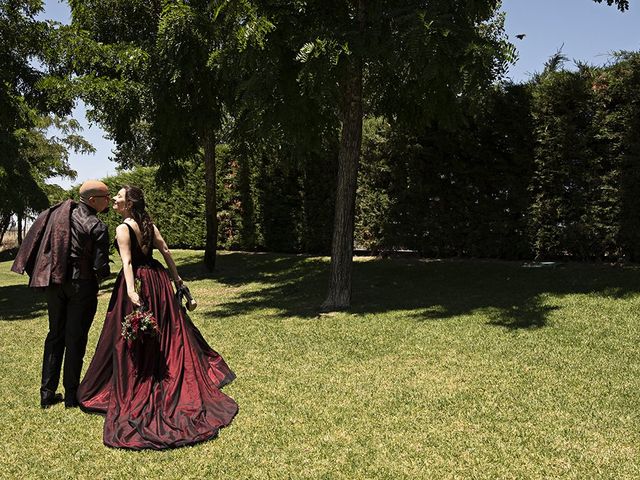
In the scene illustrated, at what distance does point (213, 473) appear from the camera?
4.18 metres

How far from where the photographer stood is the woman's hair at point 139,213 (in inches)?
212

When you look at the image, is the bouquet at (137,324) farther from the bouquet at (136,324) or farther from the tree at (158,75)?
the tree at (158,75)

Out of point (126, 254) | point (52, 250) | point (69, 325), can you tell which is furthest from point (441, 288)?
point (52, 250)

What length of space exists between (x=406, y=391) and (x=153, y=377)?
232 centimetres

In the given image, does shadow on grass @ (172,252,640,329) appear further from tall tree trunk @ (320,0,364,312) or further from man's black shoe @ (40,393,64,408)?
man's black shoe @ (40,393,64,408)

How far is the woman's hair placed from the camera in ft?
17.7

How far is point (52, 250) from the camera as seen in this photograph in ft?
17.7

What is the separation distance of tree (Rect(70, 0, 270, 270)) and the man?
7.27m

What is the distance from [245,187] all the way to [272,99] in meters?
9.33

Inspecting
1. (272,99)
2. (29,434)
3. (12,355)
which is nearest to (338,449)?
(29,434)

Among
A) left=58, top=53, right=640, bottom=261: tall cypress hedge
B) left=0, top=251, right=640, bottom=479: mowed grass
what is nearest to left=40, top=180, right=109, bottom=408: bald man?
left=0, top=251, right=640, bottom=479: mowed grass

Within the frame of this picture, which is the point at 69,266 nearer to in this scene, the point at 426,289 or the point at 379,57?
the point at 379,57

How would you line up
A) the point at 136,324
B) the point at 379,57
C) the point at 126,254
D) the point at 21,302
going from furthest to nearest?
1. the point at 21,302
2. the point at 379,57
3. the point at 126,254
4. the point at 136,324

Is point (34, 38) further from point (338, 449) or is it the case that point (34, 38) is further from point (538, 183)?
point (338, 449)
